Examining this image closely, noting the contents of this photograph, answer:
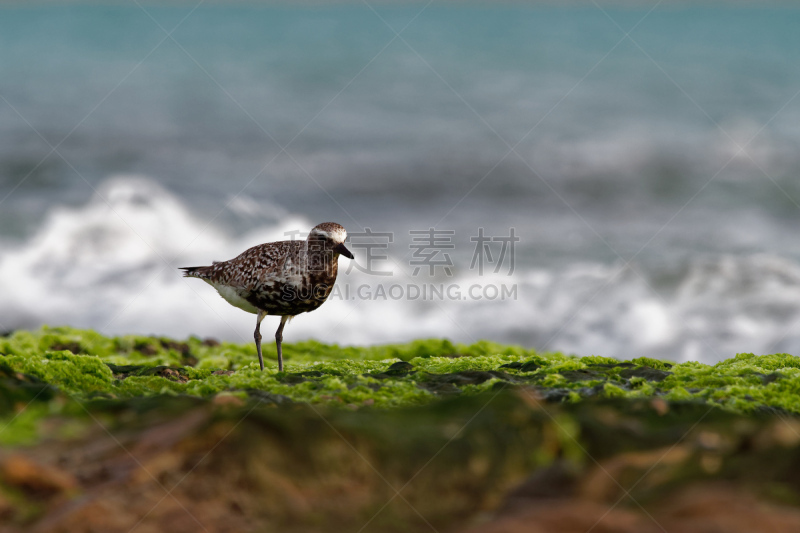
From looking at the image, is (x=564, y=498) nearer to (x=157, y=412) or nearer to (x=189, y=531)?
(x=189, y=531)

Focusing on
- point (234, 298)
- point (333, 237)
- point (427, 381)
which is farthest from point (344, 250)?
point (427, 381)

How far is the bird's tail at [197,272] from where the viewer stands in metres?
12.2

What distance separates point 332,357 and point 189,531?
8.00m

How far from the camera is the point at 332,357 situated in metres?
12.1

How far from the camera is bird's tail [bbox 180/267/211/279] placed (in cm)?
1222

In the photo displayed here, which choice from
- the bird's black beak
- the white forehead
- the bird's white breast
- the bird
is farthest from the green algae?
the bird's white breast

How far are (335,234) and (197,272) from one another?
10.8 ft

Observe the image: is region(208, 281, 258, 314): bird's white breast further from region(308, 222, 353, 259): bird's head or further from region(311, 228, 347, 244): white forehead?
region(311, 228, 347, 244): white forehead

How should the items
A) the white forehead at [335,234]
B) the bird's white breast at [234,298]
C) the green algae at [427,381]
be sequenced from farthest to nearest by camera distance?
1. the bird's white breast at [234,298]
2. the white forehead at [335,234]
3. the green algae at [427,381]

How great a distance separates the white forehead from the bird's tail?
269cm

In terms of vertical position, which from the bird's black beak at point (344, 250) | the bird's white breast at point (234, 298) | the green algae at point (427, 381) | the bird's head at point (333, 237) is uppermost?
the bird's head at point (333, 237)

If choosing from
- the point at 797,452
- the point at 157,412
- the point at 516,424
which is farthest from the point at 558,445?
the point at 157,412

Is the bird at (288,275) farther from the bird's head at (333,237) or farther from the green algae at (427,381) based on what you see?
the green algae at (427,381)

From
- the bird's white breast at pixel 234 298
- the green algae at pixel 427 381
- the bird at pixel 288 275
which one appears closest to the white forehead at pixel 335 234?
the bird at pixel 288 275
